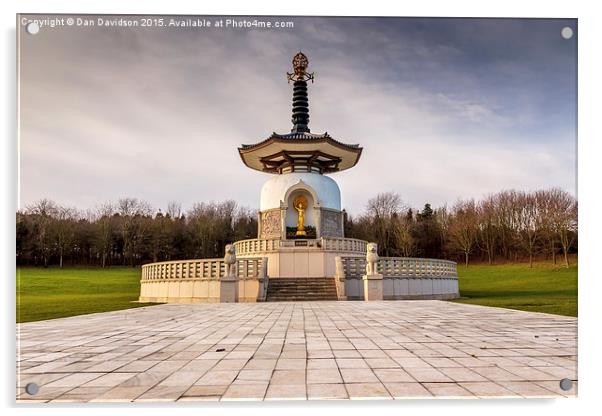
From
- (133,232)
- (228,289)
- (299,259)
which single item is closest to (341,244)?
(299,259)

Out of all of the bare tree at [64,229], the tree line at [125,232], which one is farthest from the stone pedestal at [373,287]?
the bare tree at [64,229]

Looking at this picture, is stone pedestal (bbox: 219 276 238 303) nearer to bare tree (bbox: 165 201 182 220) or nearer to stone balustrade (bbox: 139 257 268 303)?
stone balustrade (bbox: 139 257 268 303)

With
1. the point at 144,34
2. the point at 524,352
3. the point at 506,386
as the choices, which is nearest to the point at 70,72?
the point at 144,34

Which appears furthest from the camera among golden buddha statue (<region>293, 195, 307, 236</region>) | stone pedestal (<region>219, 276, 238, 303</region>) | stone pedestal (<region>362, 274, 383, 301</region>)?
golden buddha statue (<region>293, 195, 307, 236</region>)

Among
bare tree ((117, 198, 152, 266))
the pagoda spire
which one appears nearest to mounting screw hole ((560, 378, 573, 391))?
bare tree ((117, 198, 152, 266))

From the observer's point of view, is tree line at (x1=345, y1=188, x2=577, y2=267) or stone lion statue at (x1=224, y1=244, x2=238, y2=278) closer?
tree line at (x1=345, y1=188, x2=577, y2=267)

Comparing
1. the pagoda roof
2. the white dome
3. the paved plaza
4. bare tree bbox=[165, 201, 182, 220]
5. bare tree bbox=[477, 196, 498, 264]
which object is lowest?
the paved plaza

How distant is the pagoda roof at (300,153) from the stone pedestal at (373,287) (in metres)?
10.7

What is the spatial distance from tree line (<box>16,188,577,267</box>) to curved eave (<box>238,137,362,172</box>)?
277 inches

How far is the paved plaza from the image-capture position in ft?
12.5

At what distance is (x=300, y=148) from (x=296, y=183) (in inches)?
86.5

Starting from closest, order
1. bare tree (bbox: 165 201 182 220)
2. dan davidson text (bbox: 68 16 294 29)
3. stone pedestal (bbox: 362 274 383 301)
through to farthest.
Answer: dan davidson text (bbox: 68 16 294 29)
stone pedestal (bbox: 362 274 383 301)
bare tree (bbox: 165 201 182 220)

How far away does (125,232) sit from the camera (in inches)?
915
